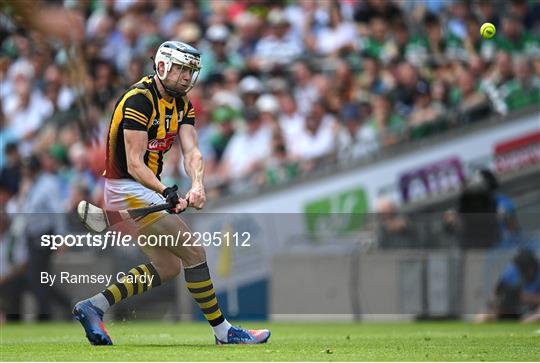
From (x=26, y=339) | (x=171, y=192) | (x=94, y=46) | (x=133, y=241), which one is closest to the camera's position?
(x=171, y=192)

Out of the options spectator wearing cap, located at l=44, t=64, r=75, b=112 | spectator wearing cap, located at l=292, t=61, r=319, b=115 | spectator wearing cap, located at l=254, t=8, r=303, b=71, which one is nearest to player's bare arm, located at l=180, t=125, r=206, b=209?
spectator wearing cap, located at l=292, t=61, r=319, b=115

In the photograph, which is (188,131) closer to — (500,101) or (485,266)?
(485,266)

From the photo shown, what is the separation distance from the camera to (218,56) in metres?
23.4

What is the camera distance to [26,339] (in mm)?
13938

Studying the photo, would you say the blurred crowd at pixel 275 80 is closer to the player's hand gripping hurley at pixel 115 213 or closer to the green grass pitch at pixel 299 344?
the green grass pitch at pixel 299 344

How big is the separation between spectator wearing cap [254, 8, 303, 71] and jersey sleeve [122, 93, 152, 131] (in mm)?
10643

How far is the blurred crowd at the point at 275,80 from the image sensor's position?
66.5ft

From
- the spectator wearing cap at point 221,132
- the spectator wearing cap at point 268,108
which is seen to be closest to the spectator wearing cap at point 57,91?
the spectator wearing cap at point 221,132

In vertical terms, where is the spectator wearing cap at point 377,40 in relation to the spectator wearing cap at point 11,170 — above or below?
above

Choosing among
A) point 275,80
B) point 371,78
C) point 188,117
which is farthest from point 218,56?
point 188,117

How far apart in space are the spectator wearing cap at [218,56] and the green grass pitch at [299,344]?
22.5 ft

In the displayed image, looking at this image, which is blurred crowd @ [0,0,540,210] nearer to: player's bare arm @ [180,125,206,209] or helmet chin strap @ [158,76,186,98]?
player's bare arm @ [180,125,206,209]

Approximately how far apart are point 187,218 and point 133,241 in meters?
4.29

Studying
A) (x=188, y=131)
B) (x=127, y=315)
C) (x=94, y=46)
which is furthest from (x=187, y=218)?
(x=94, y=46)
